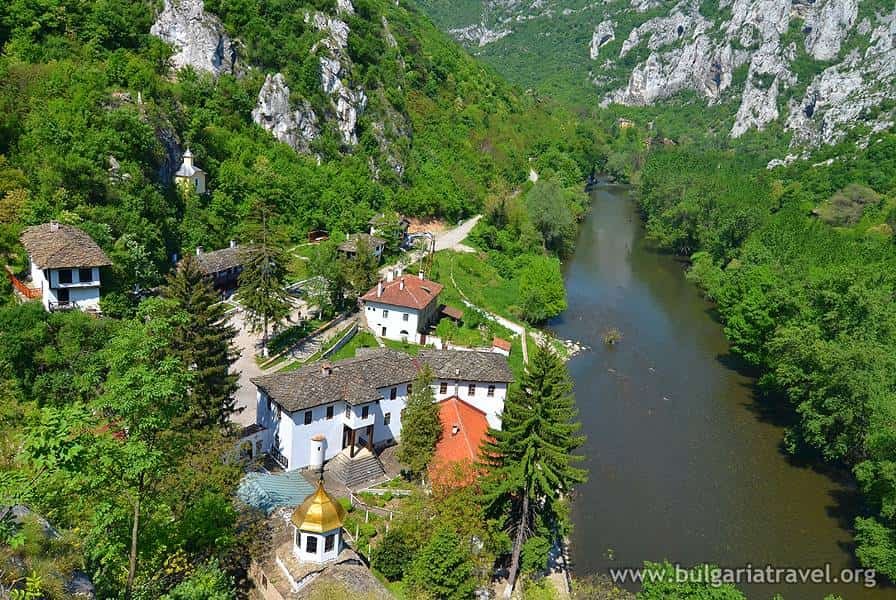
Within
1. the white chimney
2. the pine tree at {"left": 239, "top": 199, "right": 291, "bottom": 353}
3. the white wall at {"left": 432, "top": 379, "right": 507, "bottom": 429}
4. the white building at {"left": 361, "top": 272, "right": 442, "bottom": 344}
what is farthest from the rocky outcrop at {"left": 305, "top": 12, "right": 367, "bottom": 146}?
the white chimney

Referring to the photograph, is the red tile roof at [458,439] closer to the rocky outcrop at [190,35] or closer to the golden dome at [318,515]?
the golden dome at [318,515]

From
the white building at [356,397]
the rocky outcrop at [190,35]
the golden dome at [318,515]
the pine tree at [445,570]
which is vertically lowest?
the pine tree at [445,570]

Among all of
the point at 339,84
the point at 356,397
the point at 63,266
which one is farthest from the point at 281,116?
the point at 356,397

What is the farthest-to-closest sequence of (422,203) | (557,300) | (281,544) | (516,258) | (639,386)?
(422,203) < (516,258) < (557,300) < (639,386) < (281,544)

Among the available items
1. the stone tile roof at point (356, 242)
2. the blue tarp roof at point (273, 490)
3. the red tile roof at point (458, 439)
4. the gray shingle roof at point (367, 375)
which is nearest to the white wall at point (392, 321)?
the gray shingle roof at point (367, 375)

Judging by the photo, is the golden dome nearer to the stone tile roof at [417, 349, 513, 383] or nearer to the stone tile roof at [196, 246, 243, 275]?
the stone tile roof at [417, 349, 513, 383]

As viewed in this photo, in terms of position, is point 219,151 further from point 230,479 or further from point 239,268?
point 230,479

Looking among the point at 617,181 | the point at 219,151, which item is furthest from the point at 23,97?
the point at 617,181
